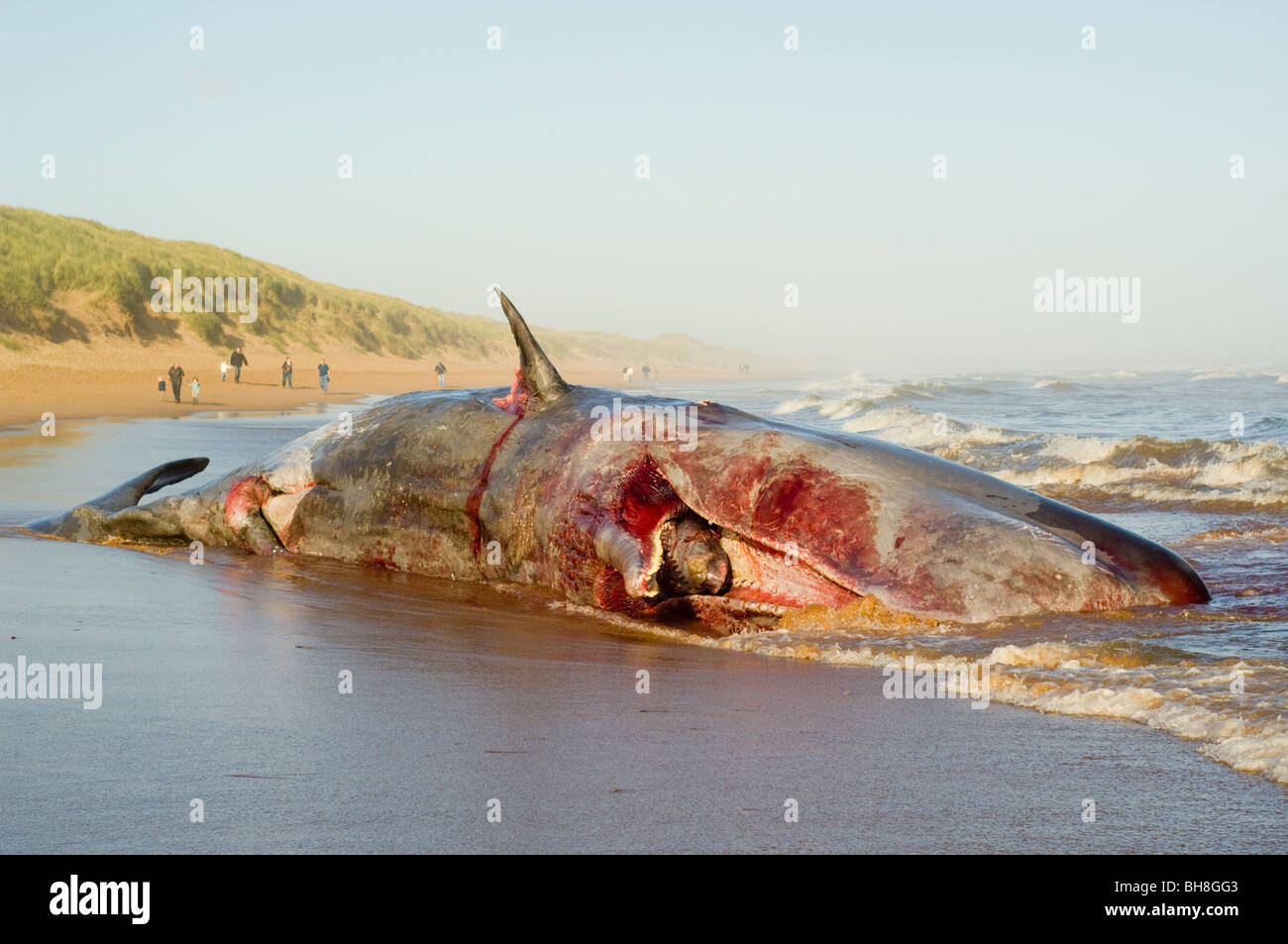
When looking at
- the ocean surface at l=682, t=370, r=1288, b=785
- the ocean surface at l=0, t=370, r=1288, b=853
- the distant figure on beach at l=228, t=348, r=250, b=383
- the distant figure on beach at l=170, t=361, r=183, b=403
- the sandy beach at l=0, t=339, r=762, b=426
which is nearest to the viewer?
the ocean surface at l=0, t=370, r=1288, b=853

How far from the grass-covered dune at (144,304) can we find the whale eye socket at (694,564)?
150ft

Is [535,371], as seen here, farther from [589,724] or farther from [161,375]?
[161,375]

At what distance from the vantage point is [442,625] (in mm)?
5918

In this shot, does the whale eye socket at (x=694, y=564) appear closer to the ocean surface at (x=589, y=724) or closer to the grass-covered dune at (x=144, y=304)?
→ the ocean surface at (x=589, y=724)

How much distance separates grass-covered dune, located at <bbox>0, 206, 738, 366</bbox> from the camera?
164ft

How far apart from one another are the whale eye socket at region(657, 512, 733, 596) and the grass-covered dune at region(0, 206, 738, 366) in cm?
4574

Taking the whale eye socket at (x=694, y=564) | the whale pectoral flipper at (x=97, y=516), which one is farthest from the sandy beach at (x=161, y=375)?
the whale eye socket at (x=694, y=564)

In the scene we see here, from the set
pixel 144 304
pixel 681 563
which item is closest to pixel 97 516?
pixel 681 563

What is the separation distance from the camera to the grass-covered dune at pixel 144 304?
50.0 metres

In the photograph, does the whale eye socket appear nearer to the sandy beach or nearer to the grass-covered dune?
the sandy beach

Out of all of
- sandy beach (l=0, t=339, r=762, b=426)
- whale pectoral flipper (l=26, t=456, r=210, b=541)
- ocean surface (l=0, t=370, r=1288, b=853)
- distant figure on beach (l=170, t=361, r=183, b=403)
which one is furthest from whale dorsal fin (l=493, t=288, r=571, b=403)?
distant figure on beach (l=170, t=361, r=183, b=403)

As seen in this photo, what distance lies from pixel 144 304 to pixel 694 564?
56.5 m
